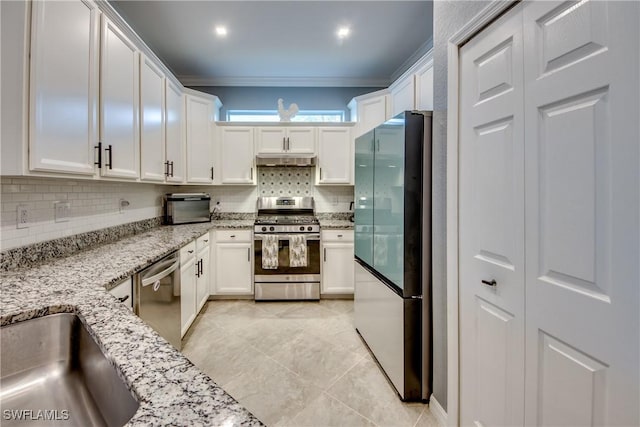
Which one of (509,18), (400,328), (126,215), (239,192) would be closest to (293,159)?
(239,192)

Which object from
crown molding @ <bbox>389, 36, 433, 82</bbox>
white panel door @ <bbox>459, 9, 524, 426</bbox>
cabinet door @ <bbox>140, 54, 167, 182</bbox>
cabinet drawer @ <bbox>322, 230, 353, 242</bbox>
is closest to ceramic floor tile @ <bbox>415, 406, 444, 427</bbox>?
white panel door @ <bbox>459, 9, 524, 426</bbox>

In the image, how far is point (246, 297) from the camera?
11.2ft

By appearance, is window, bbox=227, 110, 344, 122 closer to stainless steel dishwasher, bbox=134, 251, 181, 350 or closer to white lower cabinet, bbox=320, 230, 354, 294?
white lower cabinet, bbox=320, 230, 354, 294

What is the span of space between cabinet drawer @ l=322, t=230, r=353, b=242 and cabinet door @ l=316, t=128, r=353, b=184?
0.72 m

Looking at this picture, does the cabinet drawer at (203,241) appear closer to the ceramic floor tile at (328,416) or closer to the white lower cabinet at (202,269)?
the white lower cabinet at (202,269)

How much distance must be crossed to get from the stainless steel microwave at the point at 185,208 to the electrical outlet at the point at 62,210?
4.66 ft

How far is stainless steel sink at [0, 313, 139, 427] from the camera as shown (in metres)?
0.65

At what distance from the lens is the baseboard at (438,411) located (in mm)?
1553

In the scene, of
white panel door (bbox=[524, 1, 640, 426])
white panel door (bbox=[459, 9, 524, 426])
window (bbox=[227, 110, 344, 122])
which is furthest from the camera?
window (bbox=[227, 110, 344, 122])

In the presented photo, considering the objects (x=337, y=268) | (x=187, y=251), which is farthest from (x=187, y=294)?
(x=337, y=268)

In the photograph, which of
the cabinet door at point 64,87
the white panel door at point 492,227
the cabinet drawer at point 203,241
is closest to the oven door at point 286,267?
the cabinet drawer at point 203,241

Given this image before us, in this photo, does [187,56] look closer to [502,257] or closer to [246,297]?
[246,297]

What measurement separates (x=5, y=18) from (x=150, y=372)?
159 centimetres

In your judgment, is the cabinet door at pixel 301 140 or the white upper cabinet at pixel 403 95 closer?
the white upper cabinet at pixel 403 95
